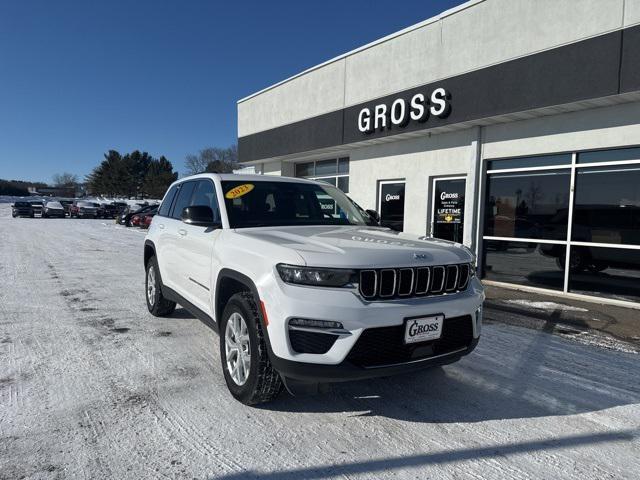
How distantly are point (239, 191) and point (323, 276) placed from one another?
1.70 m

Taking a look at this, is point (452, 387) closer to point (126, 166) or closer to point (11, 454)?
point (11, 454)

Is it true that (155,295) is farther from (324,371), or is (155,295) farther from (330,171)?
(330,171)

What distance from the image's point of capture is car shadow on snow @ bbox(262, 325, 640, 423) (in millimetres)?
3441

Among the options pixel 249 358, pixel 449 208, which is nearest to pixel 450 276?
pixel 249 358

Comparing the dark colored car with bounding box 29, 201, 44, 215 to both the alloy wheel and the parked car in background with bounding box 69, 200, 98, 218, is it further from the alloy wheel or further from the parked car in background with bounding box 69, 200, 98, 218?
the alloy wheel

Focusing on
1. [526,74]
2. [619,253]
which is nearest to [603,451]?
[619,253]

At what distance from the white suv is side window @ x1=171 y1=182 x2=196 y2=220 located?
98 centimetres

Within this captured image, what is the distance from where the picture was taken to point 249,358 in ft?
11.0

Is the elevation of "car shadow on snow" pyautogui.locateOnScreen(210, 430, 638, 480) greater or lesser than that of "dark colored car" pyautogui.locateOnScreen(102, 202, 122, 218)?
lesser

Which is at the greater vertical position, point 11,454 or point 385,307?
point 385,307

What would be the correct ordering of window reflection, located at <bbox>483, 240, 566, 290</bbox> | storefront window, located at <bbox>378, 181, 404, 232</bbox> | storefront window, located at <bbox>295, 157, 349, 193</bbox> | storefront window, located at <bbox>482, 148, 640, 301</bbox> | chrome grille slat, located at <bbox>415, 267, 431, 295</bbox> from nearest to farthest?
chrome grille slat, located at <bbox>415, 267, 431, 295</bbox>, storefront window, located at <bbox>482, 148, 640, 301</bbox>, window reflection, located at <bbox>483, 240, 566, 290</bbox>, storefront window, located at <bbox>378, 181, 404, 232</bbox>, storefront window, located at <bbox>295, 157, 349, 193</bbox>

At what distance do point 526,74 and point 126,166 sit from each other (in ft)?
289

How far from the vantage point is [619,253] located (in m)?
7.58

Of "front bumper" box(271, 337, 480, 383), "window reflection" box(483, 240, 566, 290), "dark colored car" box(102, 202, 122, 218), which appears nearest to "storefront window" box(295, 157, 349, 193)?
"window reflection" box(483, 240, 566, 290)
